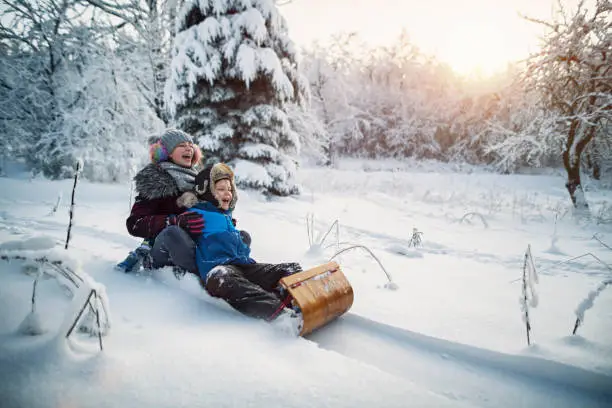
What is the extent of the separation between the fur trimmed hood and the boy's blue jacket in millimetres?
277

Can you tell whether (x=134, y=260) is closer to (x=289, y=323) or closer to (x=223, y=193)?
(x=223, y=193)

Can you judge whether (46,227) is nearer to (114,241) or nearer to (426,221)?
(114,241)

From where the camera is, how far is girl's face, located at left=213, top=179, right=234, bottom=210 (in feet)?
7.84

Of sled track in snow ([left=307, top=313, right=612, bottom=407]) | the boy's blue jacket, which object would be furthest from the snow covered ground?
the boy's blue jacket

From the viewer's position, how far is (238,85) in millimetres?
7762

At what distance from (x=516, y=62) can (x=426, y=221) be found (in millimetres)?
4668

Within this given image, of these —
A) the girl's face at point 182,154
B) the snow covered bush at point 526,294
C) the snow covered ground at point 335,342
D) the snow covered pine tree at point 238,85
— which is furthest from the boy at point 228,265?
the snow covered pine tree at point 238,85

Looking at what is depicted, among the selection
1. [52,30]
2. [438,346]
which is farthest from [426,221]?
[52,30]

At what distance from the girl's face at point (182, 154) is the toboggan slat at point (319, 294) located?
1482mm

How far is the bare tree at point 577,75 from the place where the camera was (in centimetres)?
630

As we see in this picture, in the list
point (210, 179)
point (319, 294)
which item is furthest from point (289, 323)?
point (210, 179)

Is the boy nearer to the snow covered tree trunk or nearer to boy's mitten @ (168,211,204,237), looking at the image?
boy's mitten @ (168,211,204,237)

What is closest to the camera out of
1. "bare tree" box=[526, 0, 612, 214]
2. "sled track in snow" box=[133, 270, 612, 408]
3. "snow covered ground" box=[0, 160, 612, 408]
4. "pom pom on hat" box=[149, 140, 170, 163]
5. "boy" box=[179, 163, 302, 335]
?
"snow covered ground" box=[0, 160, 612, 408]

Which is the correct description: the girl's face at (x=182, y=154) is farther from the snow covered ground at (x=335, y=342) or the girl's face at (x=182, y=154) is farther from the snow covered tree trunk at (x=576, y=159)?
the snow covered tree trunk at (x=576, y=159)
